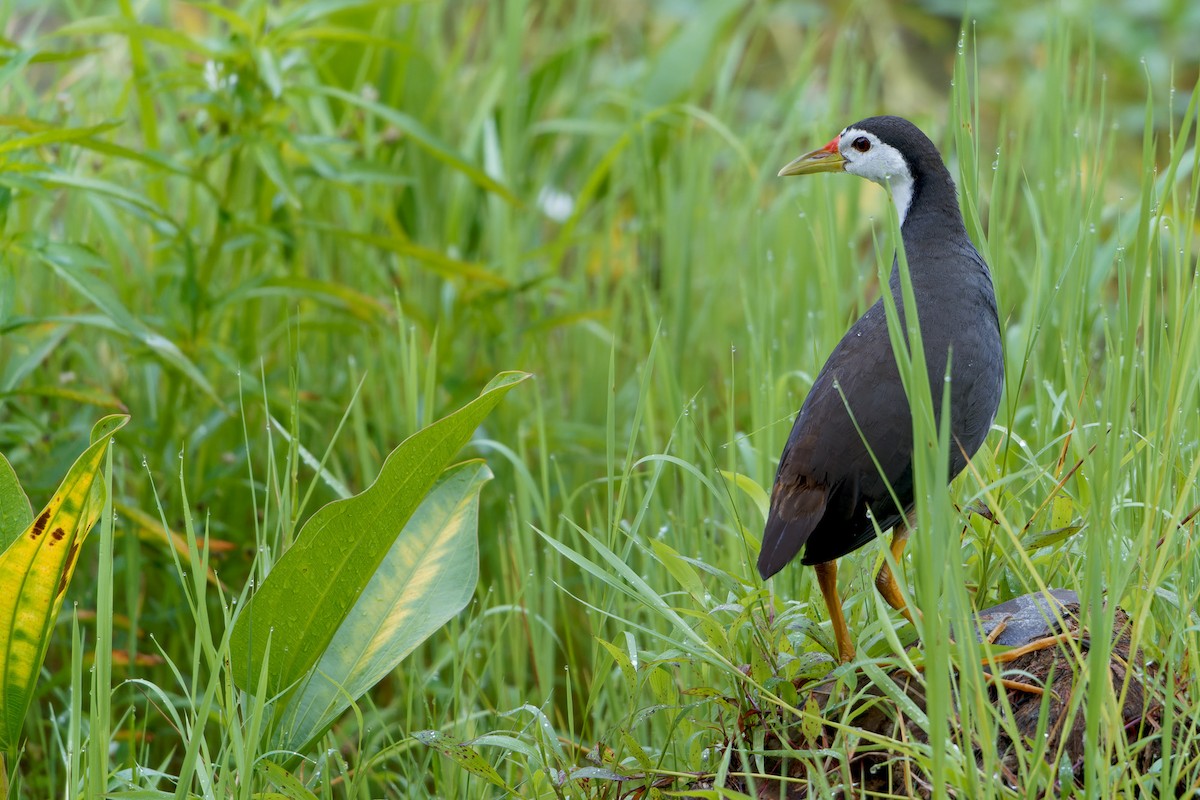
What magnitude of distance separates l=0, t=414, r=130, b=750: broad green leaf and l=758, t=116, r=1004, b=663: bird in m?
0.86

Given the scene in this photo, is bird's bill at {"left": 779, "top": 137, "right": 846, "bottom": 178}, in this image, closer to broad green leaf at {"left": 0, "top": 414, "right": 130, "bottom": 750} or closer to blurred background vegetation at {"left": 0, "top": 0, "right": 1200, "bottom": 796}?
blurred background vegetation at {"left": 0, "top": 0, "right": 1200, "bottom": 796}

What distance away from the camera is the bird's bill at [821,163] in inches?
80.8

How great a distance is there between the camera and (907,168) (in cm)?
192

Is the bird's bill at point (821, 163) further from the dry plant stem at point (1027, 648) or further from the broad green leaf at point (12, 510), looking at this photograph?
the broad green leaf at point (12, 510)

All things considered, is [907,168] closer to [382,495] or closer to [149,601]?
[382,495]

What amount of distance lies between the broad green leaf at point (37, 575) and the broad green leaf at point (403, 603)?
0.34 metres

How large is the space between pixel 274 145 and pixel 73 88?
3.59ft

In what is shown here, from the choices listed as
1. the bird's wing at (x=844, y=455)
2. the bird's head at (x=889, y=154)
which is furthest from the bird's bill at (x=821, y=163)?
the bird's wing at (x=844, y=455)

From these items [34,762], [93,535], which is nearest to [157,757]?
[34,762]

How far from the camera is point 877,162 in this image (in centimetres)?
196

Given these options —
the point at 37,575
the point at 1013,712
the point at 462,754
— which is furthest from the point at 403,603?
the point at 1013,712

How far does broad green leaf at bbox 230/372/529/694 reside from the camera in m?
1.63

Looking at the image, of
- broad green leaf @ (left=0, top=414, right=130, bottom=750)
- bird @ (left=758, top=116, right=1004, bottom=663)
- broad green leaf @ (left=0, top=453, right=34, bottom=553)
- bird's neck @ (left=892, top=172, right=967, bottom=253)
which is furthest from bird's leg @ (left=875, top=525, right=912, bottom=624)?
broad green leaf @ (left=0, top=453, right=34, bottom=553)

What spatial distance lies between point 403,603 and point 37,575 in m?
0.48
